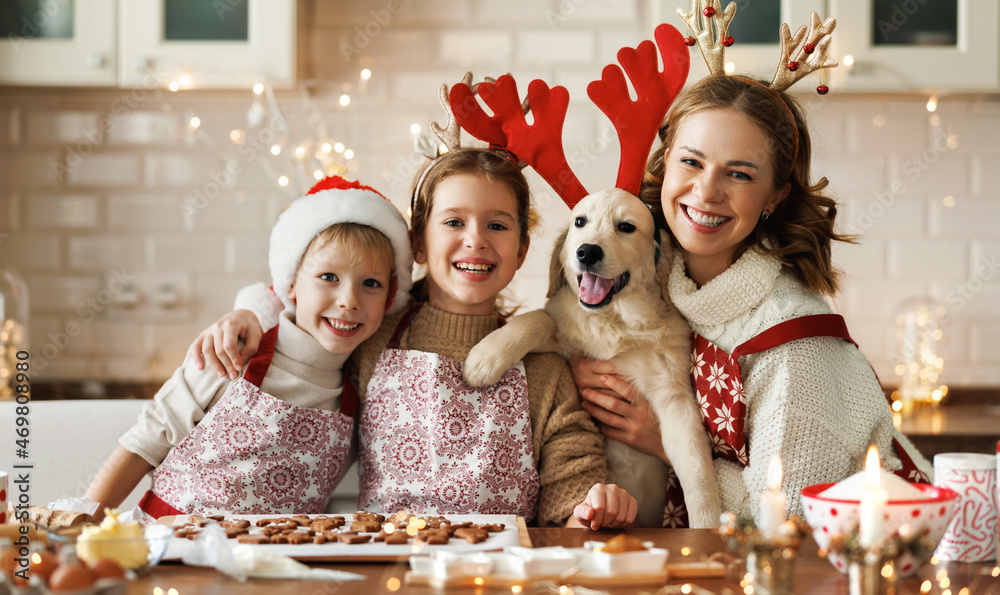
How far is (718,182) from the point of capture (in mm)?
1285

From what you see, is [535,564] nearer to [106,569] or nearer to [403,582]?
[403,582]

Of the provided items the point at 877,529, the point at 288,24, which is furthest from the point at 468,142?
the point at 877,529

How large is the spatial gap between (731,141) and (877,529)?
2.42 ft

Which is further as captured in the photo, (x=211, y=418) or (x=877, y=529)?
(x=211, y=418)

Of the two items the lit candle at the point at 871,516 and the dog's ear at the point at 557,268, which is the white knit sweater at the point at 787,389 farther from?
the lit candle at the point at 871,516

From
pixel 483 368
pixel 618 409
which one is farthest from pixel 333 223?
pixel 618 409

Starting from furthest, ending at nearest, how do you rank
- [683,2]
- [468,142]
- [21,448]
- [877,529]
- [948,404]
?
[948,404]
[683,2]
[468,142]
[21,448]
[877,529]

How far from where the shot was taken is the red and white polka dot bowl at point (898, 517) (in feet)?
2.59

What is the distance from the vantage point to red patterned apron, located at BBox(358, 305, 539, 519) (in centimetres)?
127

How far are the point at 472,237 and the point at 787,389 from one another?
1.80ft

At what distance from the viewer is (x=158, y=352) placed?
2307 millimetres

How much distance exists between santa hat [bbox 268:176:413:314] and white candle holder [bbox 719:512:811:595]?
2.64ft

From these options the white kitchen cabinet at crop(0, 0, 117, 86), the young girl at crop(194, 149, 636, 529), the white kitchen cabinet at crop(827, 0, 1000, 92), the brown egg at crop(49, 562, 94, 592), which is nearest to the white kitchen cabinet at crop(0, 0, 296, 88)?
the white kitchen cabinet at crop(0, 0, 117, 86)

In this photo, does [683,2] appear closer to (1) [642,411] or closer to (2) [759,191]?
(2) [759,191]
